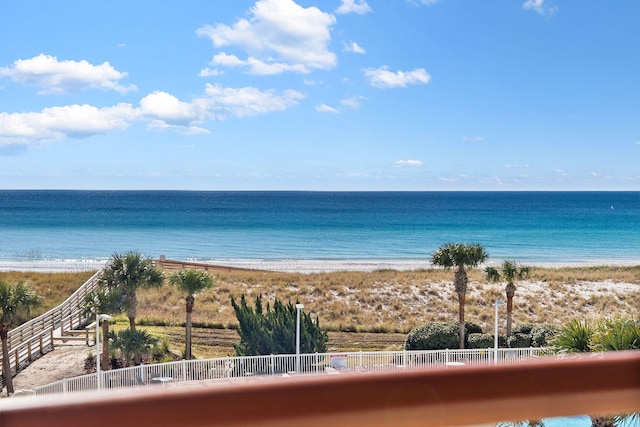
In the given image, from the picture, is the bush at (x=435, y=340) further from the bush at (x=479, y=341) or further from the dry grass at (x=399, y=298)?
the dry grass at (x=399, y=298)

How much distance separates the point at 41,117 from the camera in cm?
7081

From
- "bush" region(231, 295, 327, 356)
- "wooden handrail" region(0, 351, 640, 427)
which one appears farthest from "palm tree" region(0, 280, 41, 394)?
"wooden handrail" region(0, 351, 640, 427)

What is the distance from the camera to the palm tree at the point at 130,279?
16.7 meters

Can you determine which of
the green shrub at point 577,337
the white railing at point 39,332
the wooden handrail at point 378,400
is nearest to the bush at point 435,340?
the green shrub at point 577,337

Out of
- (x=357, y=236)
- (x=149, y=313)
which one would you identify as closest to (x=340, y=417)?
(x=149, y=313)

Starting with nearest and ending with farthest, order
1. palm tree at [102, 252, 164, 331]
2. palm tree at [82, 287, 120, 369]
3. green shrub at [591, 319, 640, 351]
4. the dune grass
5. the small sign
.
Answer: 1. green shrub at [591, 319, 640, 351]
2. the small sign
3. palm tree at [82, 287, 120, 369]
4. palm tree at [102, 252, 164, 331]
5. the dune grass

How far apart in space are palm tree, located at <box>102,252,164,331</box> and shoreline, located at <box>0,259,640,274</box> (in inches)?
813

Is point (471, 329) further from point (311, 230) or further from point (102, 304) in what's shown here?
point (311, 230)

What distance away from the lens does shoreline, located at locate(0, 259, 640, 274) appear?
38.7m

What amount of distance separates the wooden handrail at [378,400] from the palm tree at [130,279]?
1658cm

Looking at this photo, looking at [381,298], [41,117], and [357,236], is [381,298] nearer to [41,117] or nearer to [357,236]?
[357,236]

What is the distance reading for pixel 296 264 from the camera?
134 ft

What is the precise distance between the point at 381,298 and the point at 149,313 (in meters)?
8.85

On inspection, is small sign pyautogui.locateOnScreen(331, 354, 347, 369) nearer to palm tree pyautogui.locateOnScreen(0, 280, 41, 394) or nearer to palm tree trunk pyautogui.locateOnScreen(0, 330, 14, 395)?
palm tree trunk pyautogui.locateOnScreen(0, 330, 14, 395)
